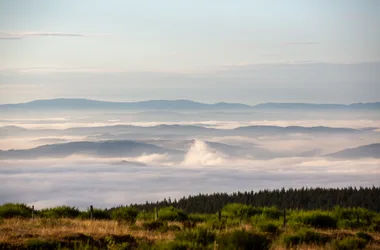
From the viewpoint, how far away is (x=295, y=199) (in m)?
139

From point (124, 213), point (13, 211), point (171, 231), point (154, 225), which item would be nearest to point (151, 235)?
point (171, 231)

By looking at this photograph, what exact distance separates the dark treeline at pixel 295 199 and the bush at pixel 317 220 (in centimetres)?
7563

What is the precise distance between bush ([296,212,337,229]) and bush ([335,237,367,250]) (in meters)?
15.1

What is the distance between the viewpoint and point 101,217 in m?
45.6

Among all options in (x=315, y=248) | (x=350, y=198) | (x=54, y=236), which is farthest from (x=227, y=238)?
(x=350, y=198)

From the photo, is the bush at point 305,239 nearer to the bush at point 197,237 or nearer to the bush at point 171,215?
the bush at point 197,237

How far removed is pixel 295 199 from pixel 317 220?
92.4m

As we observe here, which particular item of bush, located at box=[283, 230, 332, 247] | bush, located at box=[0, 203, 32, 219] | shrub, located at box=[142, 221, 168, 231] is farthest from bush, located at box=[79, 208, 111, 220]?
bush, located at box=[283, 230, 332, 247]

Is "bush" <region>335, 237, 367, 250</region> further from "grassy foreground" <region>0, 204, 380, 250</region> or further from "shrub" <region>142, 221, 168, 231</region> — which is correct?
"shrub" <region>142, 221, 168, 231</region>

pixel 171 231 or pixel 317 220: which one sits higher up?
pixel 317 220

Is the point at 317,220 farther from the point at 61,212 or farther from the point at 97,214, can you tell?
the point at 61,212

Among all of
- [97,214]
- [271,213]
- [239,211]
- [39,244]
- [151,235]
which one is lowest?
[39,244]

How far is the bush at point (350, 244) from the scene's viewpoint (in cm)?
2876

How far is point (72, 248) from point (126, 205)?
24.0m
